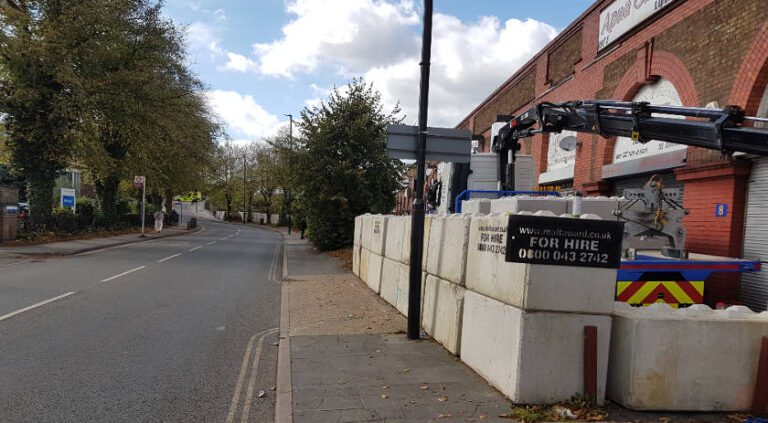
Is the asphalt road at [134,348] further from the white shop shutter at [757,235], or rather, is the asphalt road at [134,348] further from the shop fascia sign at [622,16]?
the shop fascia sign at [622,16]

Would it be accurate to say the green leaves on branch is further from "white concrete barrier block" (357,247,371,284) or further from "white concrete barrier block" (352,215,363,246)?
"white concrete barrier block" (357,247,371,284)

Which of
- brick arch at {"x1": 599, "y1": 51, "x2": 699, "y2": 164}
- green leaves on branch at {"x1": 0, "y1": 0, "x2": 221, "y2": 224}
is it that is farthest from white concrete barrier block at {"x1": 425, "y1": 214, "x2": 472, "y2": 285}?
green leaves on branch at {"x1": 0, "y1": 0, "x2": 221, "y2": 224}

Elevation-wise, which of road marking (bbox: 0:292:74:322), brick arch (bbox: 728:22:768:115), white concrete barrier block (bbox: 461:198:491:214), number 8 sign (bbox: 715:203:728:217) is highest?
brick arch (bbox: 728:22:768:115)

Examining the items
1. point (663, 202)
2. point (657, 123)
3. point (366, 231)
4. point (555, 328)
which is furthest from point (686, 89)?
point (555, 328)

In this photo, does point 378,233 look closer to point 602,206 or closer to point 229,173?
point 602,206

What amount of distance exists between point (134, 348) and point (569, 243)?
5.11 meters

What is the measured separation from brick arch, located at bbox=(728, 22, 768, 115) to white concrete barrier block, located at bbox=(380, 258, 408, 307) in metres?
5.98

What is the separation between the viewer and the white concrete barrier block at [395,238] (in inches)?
345

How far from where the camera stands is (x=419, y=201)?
6.54 m

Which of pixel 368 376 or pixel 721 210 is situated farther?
pixel 721 210

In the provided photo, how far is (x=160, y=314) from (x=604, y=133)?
744 centimetres

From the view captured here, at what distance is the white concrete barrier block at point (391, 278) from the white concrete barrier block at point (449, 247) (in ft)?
4.58

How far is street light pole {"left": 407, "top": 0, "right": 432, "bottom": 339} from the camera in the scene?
6.55 m

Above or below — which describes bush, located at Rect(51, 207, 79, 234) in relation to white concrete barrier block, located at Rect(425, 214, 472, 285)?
below
